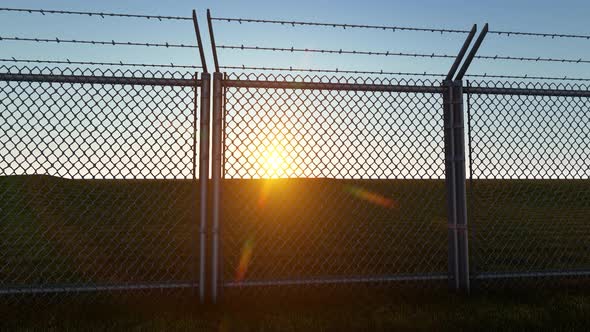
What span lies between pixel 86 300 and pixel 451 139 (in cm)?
357

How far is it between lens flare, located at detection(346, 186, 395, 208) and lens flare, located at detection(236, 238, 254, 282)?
1018 cm

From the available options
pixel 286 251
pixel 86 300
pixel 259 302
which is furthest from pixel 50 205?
pixel 259 302

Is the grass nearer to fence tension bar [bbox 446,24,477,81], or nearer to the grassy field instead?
the grassy field

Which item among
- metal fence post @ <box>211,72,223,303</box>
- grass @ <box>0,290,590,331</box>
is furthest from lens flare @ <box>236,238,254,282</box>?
grass @ <box>0,290,590,331</box>

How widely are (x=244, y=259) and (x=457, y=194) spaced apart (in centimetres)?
340

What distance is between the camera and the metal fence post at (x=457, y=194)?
13.6 feet

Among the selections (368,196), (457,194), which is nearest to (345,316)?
(457,194)

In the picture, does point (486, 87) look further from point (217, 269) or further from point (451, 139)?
point (217, 269)

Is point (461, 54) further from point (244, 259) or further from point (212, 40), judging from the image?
point (244, 259)

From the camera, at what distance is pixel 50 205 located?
47.5ft

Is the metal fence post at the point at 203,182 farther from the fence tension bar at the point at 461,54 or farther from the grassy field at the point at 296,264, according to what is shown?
the fence tension bar at the point at 461,54

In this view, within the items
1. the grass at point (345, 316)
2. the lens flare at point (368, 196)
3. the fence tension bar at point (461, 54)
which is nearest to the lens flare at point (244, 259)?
the grass at point (345, 316)

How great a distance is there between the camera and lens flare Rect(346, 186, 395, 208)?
59.2ft

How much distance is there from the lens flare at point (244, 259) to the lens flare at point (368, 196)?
33.4 ft
